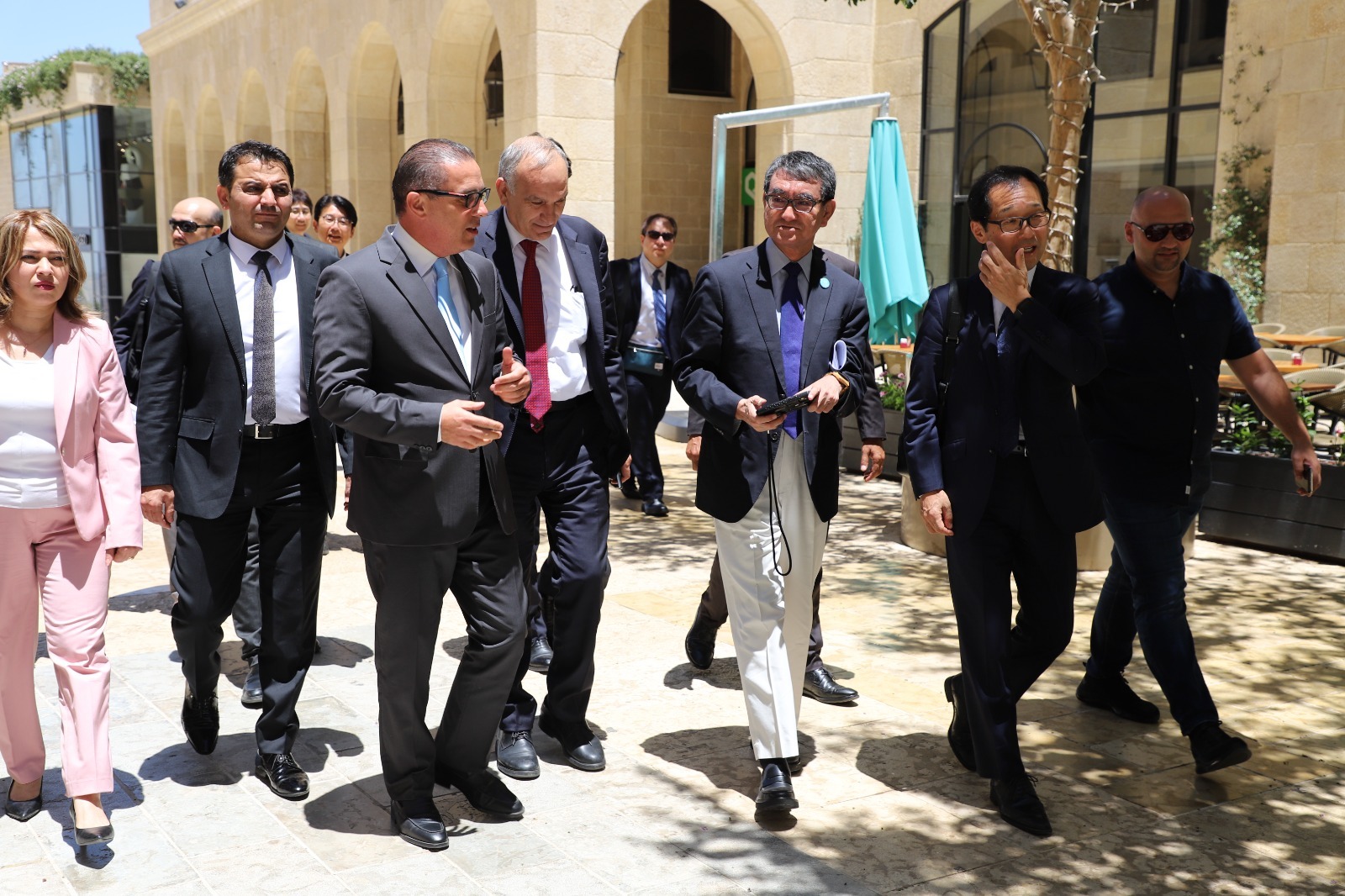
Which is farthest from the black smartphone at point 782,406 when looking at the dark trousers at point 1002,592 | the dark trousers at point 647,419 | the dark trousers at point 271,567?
the dark trousers at point 647,419

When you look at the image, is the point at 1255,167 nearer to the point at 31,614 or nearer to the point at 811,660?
the point at 811,660

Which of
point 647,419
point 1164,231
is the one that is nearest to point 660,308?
point 647,419

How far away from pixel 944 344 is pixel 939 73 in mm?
14828

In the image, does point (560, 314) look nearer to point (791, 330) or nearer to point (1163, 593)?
point (791, 330)

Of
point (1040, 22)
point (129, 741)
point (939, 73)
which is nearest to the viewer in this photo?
point (129, 741)

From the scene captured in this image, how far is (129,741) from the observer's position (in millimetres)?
5008

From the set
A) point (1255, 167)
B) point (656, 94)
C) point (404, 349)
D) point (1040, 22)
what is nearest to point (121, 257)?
point (656, 94)

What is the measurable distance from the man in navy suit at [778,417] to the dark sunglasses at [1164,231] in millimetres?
1147

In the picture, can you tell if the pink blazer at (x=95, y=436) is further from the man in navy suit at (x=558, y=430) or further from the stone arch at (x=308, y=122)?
the stone arch at (x=308, y=122)

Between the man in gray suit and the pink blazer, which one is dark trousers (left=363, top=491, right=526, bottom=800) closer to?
the man in gray suit

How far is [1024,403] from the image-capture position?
434 cm

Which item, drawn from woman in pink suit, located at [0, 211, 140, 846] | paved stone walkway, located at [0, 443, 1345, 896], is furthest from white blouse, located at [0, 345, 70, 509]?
paved stone walkway, located at [0, 443, 1345, 896]

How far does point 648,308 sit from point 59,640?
6.11 meters

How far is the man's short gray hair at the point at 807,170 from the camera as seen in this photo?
4527 mm
